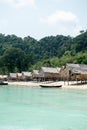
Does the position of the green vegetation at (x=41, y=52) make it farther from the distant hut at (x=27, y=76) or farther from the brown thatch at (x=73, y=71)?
the brown thatch at (x=73, y=71)

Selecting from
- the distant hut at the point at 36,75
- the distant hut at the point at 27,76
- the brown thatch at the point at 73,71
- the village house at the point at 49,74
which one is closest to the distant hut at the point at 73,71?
the brown thatch at the point at 73,71

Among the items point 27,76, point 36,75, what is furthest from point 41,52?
point 36,75

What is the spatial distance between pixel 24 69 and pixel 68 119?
93.5 m

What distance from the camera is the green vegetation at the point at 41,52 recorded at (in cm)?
10910

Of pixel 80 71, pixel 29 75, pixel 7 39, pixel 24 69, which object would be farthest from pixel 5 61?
pixel 7 39

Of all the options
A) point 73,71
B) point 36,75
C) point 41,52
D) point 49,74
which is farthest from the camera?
point 41,52

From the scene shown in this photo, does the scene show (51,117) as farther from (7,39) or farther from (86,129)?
(7,39)

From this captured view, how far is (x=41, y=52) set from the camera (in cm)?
15438

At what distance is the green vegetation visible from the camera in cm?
10910

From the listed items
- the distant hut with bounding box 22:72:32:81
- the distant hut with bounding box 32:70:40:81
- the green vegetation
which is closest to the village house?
the distant hut with bounding box 32:70:40:81

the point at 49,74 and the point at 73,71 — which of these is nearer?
the point at 73,71

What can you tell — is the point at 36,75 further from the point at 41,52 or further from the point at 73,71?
the point at 41,52

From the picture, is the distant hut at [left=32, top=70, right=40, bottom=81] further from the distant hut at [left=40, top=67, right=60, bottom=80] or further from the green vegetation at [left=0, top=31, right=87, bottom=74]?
the green vegetation at [left=0, top=31, right=87, bottom=74]

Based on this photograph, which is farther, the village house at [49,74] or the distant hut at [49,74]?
the distant hut at [49,74]
